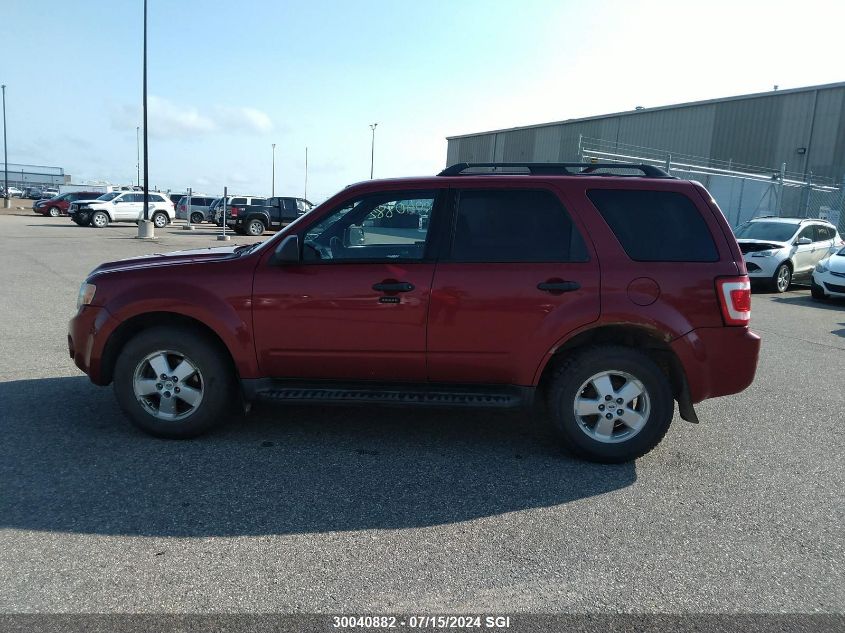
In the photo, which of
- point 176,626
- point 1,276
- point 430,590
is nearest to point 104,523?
point 176,626

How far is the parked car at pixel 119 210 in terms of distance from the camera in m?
34.5

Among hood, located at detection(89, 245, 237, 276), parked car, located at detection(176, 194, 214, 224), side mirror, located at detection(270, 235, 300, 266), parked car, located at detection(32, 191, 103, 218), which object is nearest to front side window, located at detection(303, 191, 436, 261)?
side mirror, located at detection(270, 235, 300, 266)

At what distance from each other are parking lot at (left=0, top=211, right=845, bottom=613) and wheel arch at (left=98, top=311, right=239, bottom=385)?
49cm

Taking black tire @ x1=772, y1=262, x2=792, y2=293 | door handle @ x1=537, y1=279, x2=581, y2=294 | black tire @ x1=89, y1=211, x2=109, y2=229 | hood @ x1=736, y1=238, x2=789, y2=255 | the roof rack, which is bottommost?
black tire @ x1=89, y1=211, x2=109, y2=229

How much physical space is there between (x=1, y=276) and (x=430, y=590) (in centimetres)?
1321

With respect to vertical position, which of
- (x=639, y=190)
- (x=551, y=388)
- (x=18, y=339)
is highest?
(x=639, y=190)

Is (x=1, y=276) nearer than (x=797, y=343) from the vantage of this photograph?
No

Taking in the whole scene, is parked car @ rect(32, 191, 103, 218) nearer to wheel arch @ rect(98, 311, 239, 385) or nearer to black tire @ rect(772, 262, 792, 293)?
black tire @ rect(772, 262, 792, 293)

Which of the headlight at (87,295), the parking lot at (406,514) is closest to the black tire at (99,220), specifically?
the parking lot at (406,514)

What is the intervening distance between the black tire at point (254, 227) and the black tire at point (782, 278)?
2199cm

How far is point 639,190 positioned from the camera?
462 centimetres

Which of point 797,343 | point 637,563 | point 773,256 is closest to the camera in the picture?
point 637,563

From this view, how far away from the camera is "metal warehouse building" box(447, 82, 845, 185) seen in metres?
30.2

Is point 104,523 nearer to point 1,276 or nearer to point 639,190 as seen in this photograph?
point 639,190
